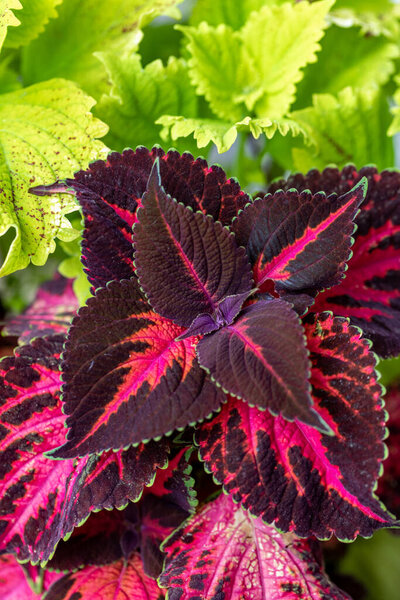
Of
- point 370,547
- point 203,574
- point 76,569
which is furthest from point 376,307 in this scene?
point 370,547

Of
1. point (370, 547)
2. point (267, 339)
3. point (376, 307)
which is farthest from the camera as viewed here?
point (370, 547)

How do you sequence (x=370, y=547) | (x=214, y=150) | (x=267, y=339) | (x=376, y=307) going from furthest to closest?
(x=214, y=150) < (x=370, y=547) < (x=376, y=307) < (x=267, y=339)

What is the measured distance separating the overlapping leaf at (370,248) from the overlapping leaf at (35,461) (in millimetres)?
239

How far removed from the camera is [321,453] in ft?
1.57

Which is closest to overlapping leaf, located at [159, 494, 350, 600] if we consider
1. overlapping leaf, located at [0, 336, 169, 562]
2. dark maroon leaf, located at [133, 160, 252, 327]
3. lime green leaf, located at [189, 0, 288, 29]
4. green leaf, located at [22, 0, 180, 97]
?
overlapping leaf, located at [0, 336, 169, 562]

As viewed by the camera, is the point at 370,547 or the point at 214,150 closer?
the point at 370,547

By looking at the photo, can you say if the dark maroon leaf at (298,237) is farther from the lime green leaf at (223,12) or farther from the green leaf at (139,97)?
the lime green leaf at (223,12)

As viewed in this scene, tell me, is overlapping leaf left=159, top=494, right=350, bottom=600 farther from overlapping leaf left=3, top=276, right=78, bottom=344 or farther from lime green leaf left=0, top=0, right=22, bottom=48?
lime green leaf left=0, top=0, right=22, bottom=48

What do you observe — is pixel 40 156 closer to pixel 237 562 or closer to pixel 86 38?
pixel 86 38

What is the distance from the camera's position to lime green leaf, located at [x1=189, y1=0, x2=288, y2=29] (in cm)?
78

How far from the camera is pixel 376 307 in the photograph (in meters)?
0.59

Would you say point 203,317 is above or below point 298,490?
above

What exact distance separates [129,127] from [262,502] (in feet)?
1.37

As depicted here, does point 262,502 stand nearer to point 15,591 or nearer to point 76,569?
point 76,569
